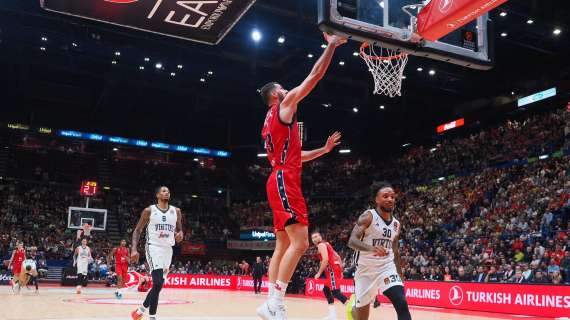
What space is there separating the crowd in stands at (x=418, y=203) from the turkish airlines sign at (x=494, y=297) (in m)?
2.03

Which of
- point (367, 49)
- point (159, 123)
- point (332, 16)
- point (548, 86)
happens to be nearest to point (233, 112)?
point (159, 123)

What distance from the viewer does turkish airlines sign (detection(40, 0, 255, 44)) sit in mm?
6000

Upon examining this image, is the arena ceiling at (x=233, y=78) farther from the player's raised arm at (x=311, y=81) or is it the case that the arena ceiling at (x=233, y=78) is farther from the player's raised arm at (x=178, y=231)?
the player's raised arm at (x=311, y=81)

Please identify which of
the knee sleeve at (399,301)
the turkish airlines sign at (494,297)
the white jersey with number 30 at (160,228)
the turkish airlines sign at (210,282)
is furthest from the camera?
the turkish airlines sign at (210,282)

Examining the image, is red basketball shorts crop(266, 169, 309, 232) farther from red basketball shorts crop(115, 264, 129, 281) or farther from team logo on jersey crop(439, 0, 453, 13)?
red basketball shorts crop(115, 264, 129, 281)

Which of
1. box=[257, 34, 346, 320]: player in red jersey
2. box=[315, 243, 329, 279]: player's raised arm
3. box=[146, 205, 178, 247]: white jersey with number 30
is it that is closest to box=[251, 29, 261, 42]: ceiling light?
box=[315, 243, 329, 279]: player's raised arm

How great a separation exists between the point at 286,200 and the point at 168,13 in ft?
9.22

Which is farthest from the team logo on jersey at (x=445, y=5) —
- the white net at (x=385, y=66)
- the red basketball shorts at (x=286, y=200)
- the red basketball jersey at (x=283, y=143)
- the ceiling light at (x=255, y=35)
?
the ceiling light at (x=255, y=35)

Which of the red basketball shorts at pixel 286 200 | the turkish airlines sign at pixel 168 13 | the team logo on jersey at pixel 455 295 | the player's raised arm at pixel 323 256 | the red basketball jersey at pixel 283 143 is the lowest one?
the team logo on jersey at pixel 455 295

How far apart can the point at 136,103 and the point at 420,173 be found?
62.8 ft

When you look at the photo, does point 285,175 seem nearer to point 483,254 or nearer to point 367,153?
point 483,254

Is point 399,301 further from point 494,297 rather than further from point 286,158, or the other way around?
point 494,297

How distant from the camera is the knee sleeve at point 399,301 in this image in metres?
5.26

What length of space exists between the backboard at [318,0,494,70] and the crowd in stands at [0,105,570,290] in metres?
9.52
